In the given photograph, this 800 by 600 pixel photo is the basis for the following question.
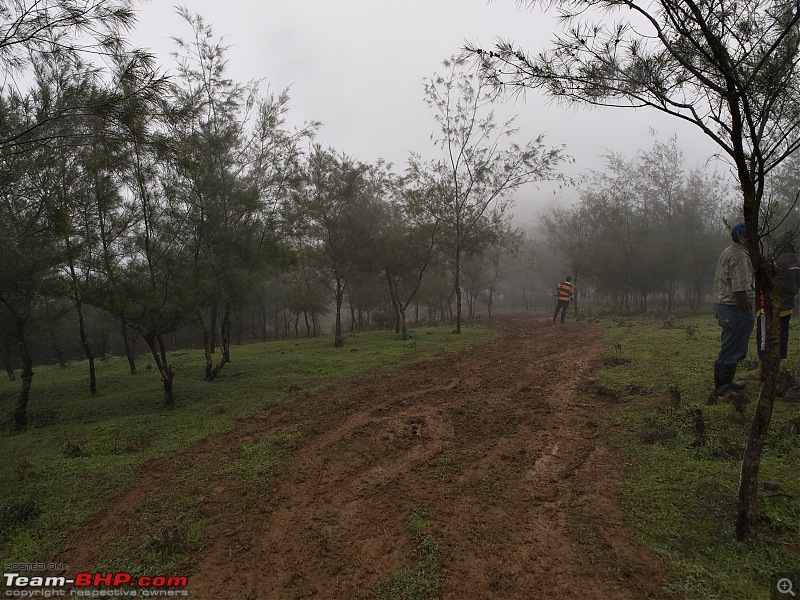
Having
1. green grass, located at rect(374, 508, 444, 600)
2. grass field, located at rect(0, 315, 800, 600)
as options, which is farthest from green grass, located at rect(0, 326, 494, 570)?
green grass, located at rect(374, 508, 444, 600)

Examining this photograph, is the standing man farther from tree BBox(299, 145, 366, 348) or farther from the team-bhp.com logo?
tree BBox(299, 145, 366, 348)

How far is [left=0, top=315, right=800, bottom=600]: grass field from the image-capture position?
3000mm

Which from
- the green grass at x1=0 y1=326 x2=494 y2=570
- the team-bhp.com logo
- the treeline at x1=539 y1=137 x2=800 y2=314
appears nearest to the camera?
the team-bhp.com logo

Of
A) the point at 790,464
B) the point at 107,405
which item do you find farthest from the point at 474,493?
the point at 107,405

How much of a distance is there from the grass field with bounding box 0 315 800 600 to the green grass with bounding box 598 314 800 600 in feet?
0.04

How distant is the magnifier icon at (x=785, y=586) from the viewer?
2.55 m

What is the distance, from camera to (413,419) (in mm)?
6445

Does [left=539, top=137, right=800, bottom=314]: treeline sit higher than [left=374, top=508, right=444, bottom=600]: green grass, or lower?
higher

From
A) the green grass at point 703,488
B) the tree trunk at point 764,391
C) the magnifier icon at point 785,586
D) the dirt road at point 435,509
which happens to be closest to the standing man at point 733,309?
the green grass at point 703,488

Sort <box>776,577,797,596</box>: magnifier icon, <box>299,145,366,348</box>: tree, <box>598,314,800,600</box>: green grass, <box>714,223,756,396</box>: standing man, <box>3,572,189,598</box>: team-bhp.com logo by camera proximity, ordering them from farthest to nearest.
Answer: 1. <box>299,145,366,348</box>: tree
2. <box>714,223,756,396</box>: standing man
3. <box>3,572,189,598</box>: team-bhp.com logo
4. <box>598,314,800,600</box>: green grass
5. <box>776,577,797,596</box>: magnifier icon

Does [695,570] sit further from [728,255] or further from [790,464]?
[728,255]

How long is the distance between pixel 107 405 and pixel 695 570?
10.6 m

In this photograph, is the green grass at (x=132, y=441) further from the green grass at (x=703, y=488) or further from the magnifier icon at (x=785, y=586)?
the magnifier icon at (x=785, y=586)

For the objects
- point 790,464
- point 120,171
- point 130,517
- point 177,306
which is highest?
point 120,171
